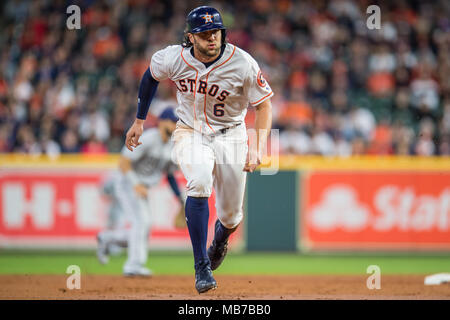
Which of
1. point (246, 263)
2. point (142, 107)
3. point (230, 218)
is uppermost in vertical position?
point (142, 107)

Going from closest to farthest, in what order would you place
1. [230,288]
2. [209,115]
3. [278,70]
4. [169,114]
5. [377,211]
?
1. [209,115]
2. [230,288]
3. [169,114]
4. [377,211]
5. [278,70]

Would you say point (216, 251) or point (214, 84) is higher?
point (214, 84)

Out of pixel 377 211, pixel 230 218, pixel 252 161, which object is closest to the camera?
pixel 252 161

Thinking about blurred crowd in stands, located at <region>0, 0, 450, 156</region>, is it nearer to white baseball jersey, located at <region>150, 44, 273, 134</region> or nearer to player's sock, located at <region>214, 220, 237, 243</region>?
player's sock, located at <region>214, 220, 237, 243</region>

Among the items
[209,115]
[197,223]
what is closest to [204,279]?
[197,223]

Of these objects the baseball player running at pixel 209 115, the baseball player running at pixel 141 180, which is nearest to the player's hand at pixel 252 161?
the baseball player running at pixel 209 115

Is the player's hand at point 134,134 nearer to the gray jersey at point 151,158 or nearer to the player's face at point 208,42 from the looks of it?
the player's face at point 208,42

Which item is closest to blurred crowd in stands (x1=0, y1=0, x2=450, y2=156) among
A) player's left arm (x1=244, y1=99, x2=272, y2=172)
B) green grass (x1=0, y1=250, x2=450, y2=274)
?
green grass (x1=0, y1=250, x2=450, y2=274)

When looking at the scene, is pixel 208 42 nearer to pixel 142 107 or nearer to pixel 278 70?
pixel 142 107
